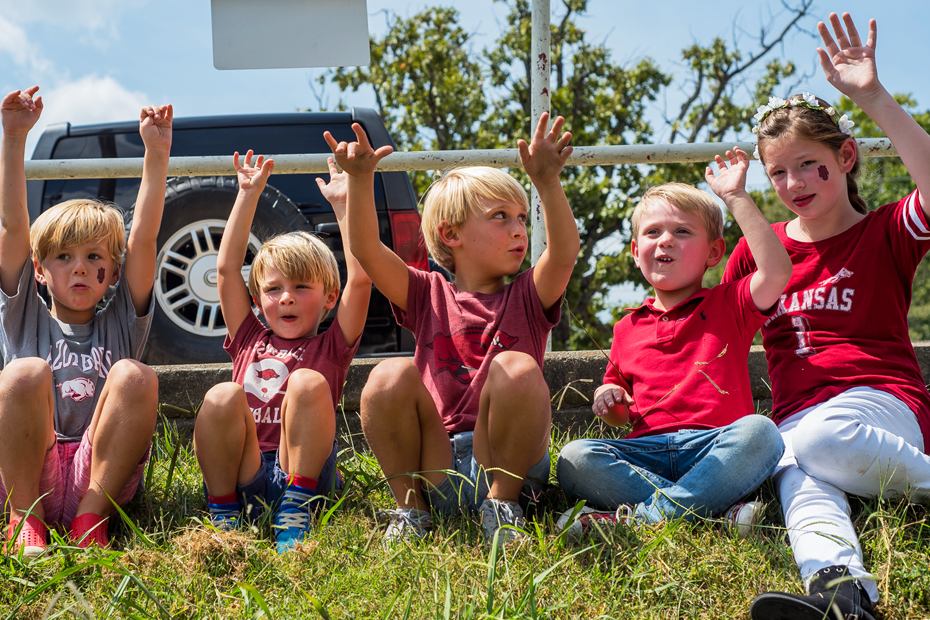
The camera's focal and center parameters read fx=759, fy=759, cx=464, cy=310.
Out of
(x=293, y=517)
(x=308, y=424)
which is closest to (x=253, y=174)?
(x=308, y=424)

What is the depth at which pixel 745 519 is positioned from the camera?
5.83ft

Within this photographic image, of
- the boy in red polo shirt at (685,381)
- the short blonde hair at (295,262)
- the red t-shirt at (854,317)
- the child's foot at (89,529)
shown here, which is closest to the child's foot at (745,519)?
the boy in red polo shirt at (685,381)

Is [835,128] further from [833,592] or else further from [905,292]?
[833,592]

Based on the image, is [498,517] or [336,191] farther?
[336,191]

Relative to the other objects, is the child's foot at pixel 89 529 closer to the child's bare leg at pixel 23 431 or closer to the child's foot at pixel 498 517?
the child's bare leg at pixel 23 431

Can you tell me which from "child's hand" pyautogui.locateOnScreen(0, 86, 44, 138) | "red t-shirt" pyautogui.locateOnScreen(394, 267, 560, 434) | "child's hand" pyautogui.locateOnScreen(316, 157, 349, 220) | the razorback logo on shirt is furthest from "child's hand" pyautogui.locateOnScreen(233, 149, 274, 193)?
the razorback logo on shirt

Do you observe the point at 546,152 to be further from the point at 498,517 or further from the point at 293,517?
the point at 293,517

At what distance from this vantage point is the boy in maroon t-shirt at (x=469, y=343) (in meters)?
1.85

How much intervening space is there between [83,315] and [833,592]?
6.91 ft

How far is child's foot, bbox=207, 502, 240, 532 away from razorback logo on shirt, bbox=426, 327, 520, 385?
65 centimetres

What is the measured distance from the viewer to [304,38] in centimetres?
282

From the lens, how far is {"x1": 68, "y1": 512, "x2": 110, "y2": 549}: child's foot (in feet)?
6.13

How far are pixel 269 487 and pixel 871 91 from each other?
190 centimetres

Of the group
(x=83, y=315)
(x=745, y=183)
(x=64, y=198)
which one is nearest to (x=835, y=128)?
(x=745, y=183)
